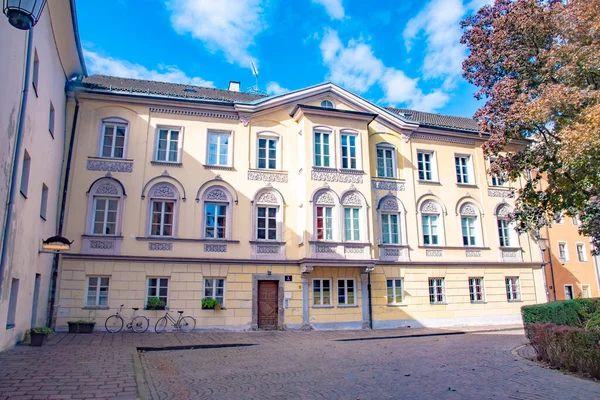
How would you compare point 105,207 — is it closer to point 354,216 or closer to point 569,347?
point 354,216

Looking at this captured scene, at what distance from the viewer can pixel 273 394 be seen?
7992 millimetres

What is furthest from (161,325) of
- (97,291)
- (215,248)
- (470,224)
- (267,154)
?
(470,224)

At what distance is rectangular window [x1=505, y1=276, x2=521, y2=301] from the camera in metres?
24.3

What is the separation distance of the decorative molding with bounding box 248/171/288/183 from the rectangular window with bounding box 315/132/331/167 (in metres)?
1.77

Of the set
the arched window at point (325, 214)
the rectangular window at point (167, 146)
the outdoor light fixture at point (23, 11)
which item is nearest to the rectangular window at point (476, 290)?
the arched window at point (325, 214)

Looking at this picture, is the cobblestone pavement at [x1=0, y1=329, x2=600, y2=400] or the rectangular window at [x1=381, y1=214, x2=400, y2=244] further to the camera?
the rectangular window at [x1=381, y1=214, x2=400, y2=244]

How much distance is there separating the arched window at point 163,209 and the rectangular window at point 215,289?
263 centimetres

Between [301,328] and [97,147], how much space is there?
12226 millimetres

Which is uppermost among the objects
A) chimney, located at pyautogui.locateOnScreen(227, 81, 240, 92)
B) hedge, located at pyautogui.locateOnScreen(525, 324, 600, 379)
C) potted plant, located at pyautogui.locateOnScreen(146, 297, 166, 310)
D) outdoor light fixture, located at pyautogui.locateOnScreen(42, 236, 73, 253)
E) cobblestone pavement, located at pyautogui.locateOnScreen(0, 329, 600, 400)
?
chimney, located at pyautogui.locateOnScreen(227, 81, 240, 92)

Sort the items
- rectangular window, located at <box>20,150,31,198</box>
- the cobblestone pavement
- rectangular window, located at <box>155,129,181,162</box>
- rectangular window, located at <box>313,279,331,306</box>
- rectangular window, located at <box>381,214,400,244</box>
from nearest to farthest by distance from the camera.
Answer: the cobblestone pavement < rectangular window, located at <box>20,150,31,198</box> < rectangular window, located at <box>155,129,181,162</box> < rectangular window, located at <box>313,279,331,306</box> < rectangular window, located at <box>381,214,400,244</box>

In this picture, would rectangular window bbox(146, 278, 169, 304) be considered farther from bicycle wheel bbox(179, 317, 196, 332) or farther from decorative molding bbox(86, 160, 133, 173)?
decorative molding bbox(86, 160, 133, 173)

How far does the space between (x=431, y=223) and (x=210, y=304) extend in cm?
1239

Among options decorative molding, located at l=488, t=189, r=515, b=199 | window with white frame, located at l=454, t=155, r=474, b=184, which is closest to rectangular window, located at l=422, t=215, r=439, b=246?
window with white frame, located at l=454, t=155, r=474, b=184

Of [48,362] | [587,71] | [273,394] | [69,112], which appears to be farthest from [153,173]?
[587,71]
